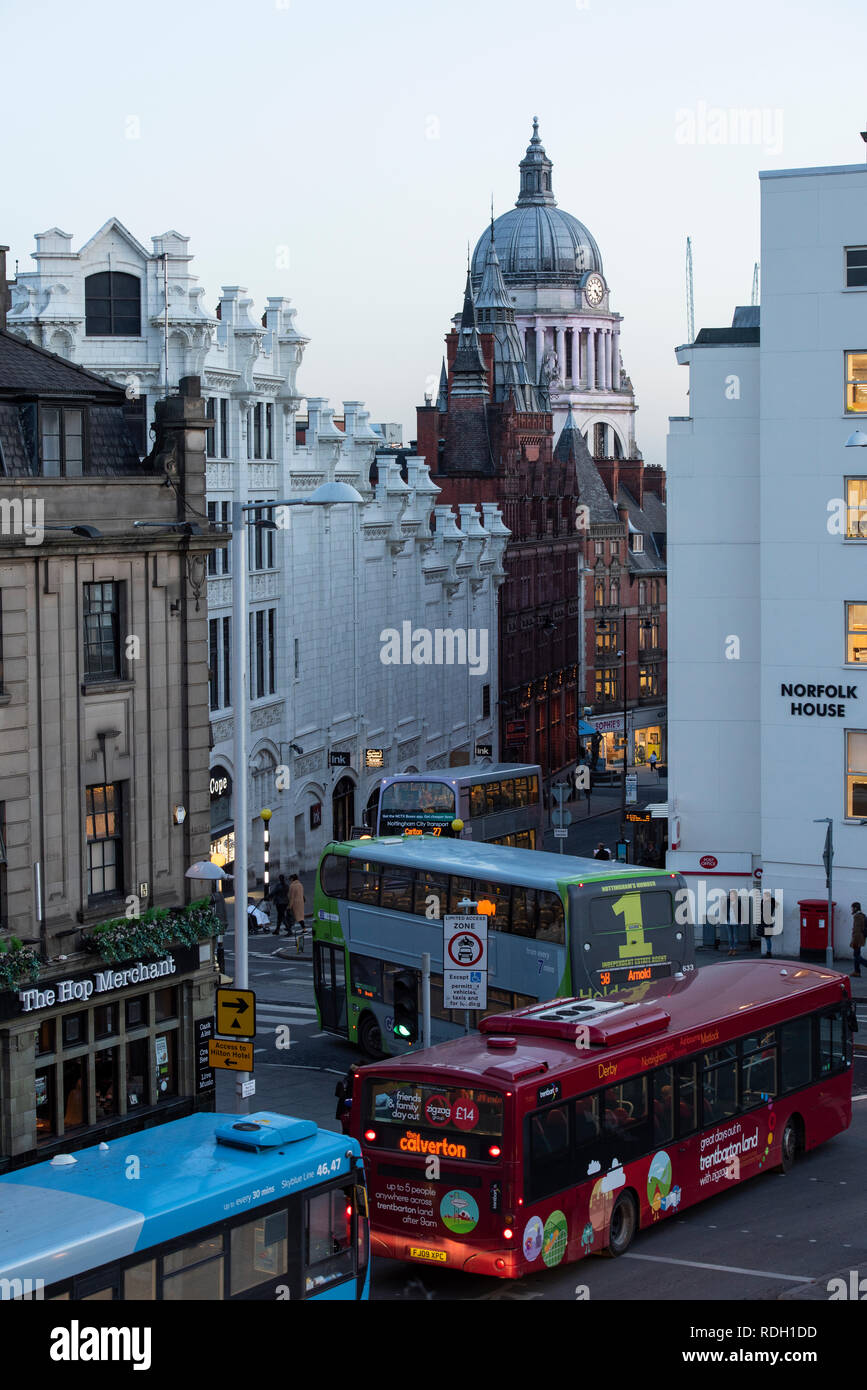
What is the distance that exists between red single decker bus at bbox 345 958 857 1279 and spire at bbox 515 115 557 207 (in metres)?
178

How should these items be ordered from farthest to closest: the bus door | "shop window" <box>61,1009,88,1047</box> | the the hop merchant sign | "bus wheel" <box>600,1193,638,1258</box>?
the bus door
the the hop merchant sign
"shop window" <box>61,1009,88,1047</box>
"bus wheel" <box>600,1193,638,1258</box>

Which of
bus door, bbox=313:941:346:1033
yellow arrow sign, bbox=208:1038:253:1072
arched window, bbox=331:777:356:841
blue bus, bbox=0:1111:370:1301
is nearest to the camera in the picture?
blue bus, bbox=0:1111:370:1301

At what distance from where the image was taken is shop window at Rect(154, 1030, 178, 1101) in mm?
26031

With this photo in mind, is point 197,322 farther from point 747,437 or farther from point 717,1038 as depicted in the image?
point 717,1038

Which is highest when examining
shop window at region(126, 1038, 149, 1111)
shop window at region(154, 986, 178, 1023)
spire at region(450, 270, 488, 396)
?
spire at region(450, 270, 488, 396)

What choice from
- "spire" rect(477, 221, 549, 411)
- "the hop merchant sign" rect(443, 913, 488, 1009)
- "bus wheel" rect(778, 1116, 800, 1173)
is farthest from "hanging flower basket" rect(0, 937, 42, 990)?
"spire" rect(477, 221, 549, 411)

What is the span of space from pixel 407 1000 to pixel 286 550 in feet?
95.2

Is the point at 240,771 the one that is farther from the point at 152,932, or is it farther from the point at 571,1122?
the point at 571,1122

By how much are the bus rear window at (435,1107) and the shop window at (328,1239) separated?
2.62 m

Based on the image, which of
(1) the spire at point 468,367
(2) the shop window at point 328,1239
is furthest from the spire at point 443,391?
(2) the shop window at point 328,1239

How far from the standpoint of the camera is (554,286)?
18975 centimetres

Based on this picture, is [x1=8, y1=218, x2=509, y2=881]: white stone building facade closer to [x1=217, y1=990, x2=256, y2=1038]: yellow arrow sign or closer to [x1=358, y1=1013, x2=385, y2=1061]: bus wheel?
[x1=358, y1=1013, x2=385, y2=1061]: bus wheel

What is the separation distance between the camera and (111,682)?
2539 centimetres

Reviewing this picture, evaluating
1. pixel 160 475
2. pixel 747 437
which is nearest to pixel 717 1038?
pixel 160 475
